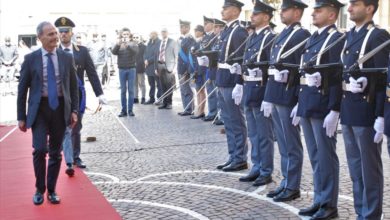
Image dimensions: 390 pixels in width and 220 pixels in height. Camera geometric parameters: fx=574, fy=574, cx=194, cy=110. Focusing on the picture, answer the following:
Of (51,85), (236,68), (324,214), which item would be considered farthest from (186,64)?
(324,214)

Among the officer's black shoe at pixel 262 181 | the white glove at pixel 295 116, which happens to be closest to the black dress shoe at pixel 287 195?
the officer's black shoe at pixel 262 181

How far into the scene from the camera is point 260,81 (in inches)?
252

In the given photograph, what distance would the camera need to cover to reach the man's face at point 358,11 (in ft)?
14.8

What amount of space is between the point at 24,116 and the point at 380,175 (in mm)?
3601

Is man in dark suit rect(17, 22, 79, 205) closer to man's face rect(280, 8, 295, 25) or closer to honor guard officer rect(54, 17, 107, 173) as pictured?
honor guard officer rect(54, 17, 107, 173)

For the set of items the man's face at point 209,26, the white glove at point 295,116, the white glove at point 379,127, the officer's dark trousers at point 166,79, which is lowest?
the officer's dark trousers at point 166,79

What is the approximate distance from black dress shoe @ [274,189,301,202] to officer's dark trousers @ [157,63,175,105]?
8837 mm

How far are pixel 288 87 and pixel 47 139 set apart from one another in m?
2.64

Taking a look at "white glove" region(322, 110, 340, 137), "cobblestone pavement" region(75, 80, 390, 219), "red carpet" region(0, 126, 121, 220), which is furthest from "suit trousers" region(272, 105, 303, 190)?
"red carpet" region(0, 126, 121, 220)

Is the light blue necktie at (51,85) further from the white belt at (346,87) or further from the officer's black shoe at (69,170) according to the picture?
the white belt at (346,87)

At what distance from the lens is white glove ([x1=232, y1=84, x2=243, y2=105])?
6895mm

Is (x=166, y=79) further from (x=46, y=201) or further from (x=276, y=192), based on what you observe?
(x=276, y=192)

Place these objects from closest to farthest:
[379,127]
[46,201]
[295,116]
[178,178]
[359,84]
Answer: [379,127], [359,84], [295,116], [46,201], [178,178]

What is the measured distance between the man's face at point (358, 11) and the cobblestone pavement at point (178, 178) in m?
1.86
